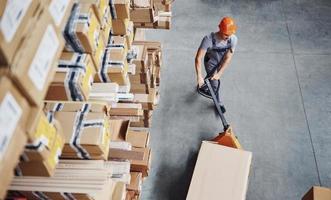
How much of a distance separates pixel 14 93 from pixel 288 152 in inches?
170

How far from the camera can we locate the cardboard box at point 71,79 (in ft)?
7.62

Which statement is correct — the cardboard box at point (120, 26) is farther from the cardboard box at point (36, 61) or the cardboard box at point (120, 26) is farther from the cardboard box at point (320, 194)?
the cardboard box at point (320, 194)

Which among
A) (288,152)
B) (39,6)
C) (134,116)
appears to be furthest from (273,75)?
(39,6)

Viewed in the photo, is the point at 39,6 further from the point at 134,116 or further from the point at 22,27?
the point at 134,116

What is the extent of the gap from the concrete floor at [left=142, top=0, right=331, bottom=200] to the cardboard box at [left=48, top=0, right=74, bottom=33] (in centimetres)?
319

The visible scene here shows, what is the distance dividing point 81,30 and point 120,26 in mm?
1142

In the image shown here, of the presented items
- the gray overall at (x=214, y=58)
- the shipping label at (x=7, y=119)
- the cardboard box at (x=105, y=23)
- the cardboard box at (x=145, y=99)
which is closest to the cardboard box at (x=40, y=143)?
the shipping label at (x=7, y=119)

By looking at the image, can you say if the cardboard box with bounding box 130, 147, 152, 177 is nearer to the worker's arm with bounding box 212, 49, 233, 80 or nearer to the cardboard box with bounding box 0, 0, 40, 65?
the worker's arm with bounding box 212, 49, 233, 80

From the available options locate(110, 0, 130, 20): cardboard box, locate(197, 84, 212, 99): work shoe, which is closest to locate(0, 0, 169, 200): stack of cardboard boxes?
locate(110, 0, 130, 20): cardboard box

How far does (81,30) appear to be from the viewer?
2246mm

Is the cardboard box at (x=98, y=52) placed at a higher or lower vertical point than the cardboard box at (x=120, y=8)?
lower

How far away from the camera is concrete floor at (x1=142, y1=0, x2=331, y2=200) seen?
4.86 m

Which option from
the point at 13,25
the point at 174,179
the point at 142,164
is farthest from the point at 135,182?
the point at 13,25

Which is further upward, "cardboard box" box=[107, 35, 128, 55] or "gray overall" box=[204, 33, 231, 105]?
"gray overall" box=[204, 33, 231, 105]
